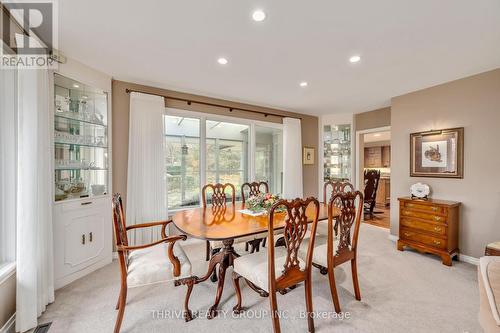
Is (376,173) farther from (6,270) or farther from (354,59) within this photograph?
(6,270)

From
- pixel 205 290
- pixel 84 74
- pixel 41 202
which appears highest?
pixel 84 74

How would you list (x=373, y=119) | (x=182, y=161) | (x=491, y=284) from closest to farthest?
(x=491, y=284)
(x=182, y=161)
(x=373, y=119)

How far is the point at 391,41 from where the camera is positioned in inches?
80.7

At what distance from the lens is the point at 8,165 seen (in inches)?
69.7

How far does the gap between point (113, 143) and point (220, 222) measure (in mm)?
2028

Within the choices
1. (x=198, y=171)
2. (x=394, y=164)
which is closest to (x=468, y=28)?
(x=394, y=164)

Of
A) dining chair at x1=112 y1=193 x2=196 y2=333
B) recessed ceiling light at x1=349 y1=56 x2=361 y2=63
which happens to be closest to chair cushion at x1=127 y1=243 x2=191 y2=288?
dining chair at x1=112 y1=193 x2=196 y2=333

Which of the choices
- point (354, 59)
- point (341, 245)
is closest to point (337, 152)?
point (354, 59)

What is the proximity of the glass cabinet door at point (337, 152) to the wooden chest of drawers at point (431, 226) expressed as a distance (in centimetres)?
181

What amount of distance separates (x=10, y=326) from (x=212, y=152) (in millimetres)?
2946

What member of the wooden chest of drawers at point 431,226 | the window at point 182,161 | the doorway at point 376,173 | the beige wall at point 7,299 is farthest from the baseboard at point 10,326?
the doorway at point 376,173

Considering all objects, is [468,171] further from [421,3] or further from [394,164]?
[421,3]

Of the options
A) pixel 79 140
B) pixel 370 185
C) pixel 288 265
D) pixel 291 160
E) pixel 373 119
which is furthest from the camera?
pixel 370 185

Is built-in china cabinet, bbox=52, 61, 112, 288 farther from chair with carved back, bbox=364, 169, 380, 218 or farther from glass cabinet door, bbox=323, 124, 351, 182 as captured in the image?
chair with carved back, bbox=364, 169, 380, 218
